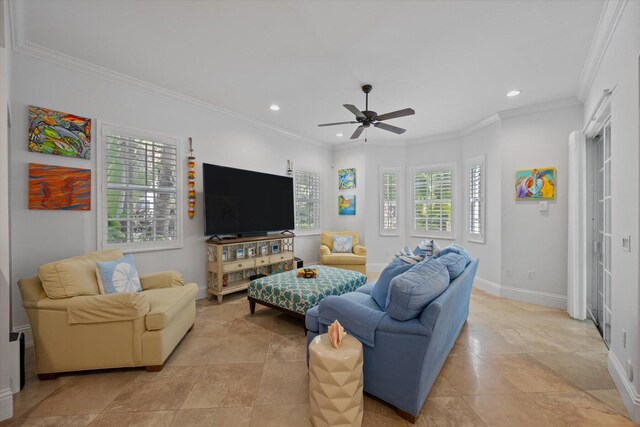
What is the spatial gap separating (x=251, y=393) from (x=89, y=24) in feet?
10.9

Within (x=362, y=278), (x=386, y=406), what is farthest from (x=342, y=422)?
(x=362, y=278)

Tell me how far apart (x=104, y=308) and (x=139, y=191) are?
1.71m

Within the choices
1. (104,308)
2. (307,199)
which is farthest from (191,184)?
(307,199)

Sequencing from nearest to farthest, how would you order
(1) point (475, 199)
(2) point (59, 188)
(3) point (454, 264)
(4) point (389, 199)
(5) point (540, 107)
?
(3) point (454, 264), (2) point (59, 188), (5) point (540, 107), (1) point (475, 199), (4) point (389, 199)

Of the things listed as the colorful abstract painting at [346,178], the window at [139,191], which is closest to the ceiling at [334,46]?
the window at [139,191]

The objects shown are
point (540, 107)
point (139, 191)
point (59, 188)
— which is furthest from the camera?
point (540, 107)

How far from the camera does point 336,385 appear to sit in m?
1.50

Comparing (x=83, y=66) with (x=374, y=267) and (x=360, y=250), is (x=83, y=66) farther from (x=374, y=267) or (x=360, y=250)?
(x=374, y=267)

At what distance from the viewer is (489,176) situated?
14.5ft

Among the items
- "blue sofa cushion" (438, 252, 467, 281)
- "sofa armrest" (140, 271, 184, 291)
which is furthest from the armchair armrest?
"sofa armrest" (140, 271, 184, 291)

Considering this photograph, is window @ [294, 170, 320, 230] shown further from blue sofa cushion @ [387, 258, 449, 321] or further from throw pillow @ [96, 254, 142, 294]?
blue sofa cushion @ [387, 258, 449, 321]

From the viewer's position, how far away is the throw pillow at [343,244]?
17.8 feet

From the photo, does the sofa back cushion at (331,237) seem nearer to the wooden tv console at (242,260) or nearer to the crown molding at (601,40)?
the wooden tv console at (242,260)

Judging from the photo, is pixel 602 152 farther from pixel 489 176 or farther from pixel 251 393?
pixel 251 393
